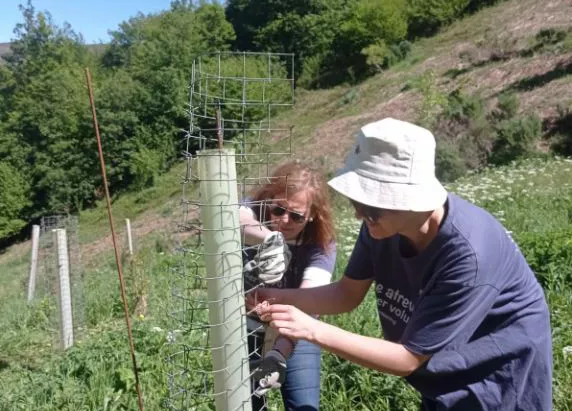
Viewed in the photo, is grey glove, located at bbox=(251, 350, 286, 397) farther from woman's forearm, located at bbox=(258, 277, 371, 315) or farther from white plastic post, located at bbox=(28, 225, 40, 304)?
white plastic post, located at bbox=(28, 225, 40, 304)

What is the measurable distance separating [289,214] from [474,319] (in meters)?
0.85

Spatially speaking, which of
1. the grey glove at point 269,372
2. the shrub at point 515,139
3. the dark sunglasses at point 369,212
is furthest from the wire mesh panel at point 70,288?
the shrub at point 515,139

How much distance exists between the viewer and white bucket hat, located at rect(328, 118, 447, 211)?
1558mm

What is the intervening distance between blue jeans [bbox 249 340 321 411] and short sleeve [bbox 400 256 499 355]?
2.73 ft

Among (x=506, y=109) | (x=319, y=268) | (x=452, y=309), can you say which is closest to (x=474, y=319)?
(x=452, y=309)

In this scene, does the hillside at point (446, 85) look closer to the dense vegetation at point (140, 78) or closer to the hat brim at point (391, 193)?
the dense vegetation at point (140, 78)

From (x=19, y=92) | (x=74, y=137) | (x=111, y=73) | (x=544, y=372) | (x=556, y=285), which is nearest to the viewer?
(x=544, y=372)

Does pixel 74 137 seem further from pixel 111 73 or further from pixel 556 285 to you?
pixel 556 285

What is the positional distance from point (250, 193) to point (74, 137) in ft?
129

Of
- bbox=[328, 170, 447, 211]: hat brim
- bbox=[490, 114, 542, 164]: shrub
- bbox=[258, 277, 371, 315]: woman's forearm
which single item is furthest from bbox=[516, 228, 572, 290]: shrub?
bbox=[490, 114, 542, 164]: shrub

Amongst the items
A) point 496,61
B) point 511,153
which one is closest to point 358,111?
point 496,61

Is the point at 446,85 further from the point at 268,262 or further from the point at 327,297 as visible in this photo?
the point at 268,262

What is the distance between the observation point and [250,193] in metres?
2.29

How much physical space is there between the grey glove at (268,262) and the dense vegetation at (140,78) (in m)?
30.5
